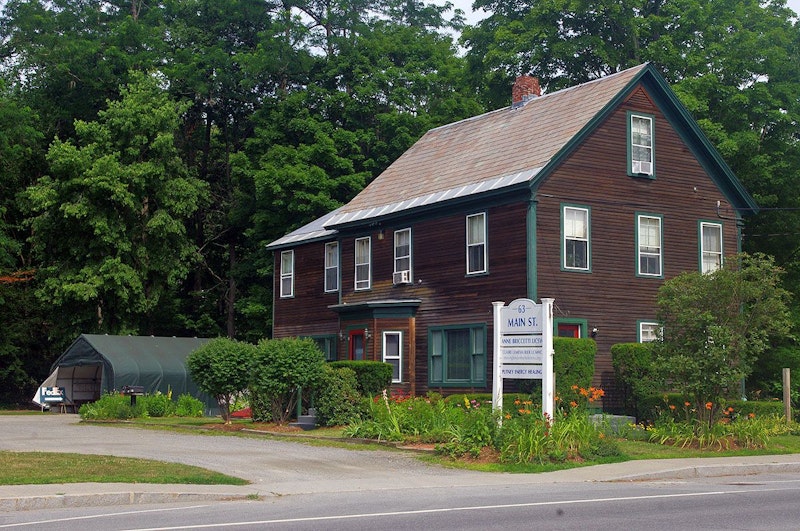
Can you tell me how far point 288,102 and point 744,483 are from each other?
1573 inches

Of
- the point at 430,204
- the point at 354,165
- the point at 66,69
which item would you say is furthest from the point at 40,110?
the point at 430,204

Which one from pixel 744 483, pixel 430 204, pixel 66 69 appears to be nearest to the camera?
pixel 744 483

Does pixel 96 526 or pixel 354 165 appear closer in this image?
pixel 96 526

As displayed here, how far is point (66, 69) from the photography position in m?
54.2

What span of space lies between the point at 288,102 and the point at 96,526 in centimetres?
4364

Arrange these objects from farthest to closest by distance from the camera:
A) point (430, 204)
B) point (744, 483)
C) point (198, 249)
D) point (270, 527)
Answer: point (198, 249) → point (430, 204) → point (744, 483) → point (270, 527)

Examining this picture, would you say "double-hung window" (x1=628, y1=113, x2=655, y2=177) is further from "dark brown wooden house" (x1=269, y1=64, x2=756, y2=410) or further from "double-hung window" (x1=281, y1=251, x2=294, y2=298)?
"double-hung window" (x1=281, y1=251, x2=294, y2=298)

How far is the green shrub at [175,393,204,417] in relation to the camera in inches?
1451

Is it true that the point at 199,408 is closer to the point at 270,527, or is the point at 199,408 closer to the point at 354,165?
the point at 354,165

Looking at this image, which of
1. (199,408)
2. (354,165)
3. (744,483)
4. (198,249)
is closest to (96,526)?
(744,483)

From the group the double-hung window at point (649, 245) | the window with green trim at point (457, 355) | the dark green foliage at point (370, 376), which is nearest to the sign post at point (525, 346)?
the dark green foliage at point (370, 376)

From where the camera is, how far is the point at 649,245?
32.0m

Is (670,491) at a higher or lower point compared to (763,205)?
lower

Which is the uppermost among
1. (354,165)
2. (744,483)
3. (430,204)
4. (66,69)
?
(66,69)
